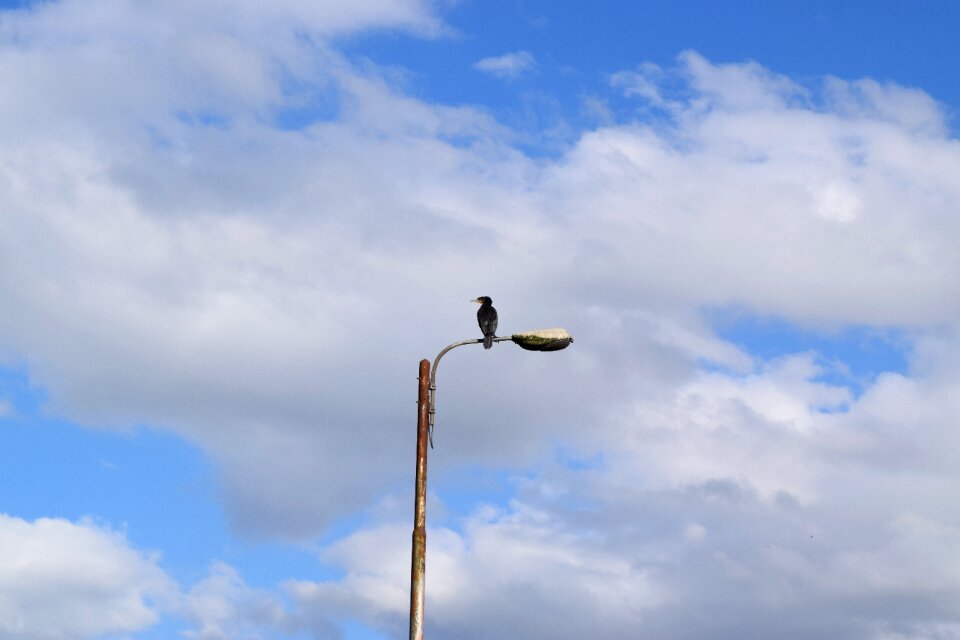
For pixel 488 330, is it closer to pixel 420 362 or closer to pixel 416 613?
pixel 420 362

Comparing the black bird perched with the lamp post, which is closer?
the lamp post

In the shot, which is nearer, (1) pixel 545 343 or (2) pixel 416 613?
(2) pixel 416 613

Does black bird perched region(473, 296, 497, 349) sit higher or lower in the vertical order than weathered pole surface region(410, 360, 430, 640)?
higher

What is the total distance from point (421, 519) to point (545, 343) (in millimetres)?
3831

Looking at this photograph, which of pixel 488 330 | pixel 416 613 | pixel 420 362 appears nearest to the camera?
pixel 416 613

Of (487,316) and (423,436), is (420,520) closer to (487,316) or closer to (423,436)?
(423,436)

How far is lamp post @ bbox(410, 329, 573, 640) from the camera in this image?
1083 inches

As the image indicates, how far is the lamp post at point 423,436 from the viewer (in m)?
27.5

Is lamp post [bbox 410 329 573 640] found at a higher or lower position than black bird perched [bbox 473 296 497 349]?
lower

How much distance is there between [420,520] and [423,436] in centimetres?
153

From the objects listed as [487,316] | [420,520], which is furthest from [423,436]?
[487,316]

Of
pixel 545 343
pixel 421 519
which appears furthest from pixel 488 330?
pixel 421 519

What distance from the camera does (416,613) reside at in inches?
1079

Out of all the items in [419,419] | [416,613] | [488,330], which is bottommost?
[416,613]
